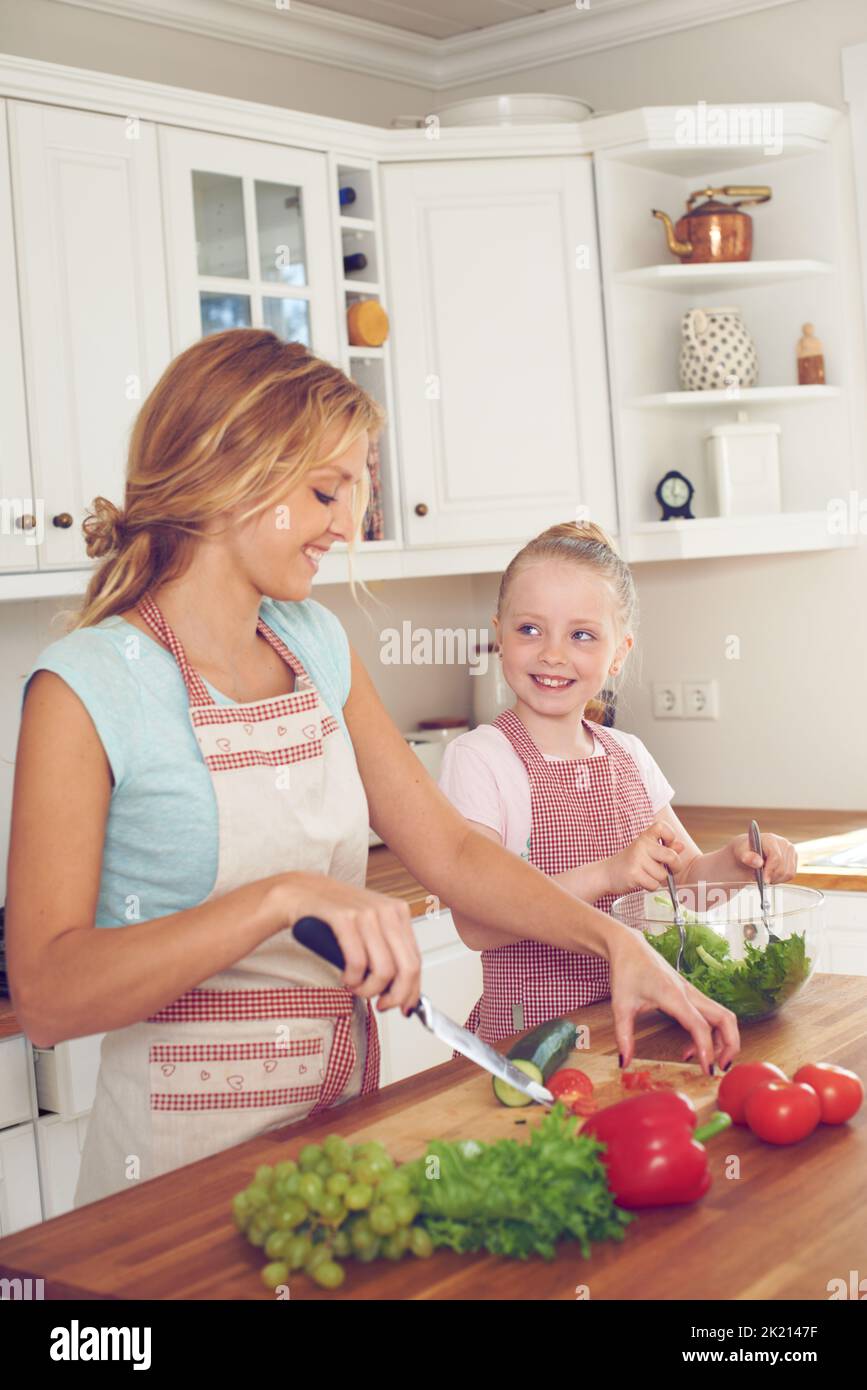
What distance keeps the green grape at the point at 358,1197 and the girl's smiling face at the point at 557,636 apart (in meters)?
0.94

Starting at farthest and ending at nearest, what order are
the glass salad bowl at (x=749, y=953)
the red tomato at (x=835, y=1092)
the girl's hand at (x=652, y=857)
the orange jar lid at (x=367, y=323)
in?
1. the orange jar lid at (x=367, y=323)
2. the girl's hand at (x=652, y=857)
3. the glass salad bowl at (x=749, y=953)
4. the red tomato at (x=835, y=1092)

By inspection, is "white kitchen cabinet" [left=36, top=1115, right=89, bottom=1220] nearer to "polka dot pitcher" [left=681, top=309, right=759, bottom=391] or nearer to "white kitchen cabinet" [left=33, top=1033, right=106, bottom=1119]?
"white kitchen cabinet" [left=33, top=1033, right=106, bottom=1119]

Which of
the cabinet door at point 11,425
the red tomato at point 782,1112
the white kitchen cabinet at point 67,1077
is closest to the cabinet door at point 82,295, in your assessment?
the cabinet door at point 11,425

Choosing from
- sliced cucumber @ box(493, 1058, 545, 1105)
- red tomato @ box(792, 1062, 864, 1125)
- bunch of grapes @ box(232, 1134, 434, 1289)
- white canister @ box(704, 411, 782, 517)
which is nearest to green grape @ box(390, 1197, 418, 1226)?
bunch of grapes @ box(232, 1134, 434, 1289)

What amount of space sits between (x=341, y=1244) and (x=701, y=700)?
8.10 feet

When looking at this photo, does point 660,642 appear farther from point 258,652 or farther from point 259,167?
point 258,652

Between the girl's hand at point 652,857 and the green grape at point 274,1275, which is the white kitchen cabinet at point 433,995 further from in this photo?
the green grape at point 274,1275

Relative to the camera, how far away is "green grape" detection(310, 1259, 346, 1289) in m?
0.93

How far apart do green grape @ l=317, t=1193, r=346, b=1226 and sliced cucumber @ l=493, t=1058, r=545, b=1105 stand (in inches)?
11.3

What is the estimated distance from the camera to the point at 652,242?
3076 mm

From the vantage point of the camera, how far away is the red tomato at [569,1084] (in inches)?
48.9

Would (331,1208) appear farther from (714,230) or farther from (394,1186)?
(714,230)

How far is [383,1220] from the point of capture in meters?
0.96
